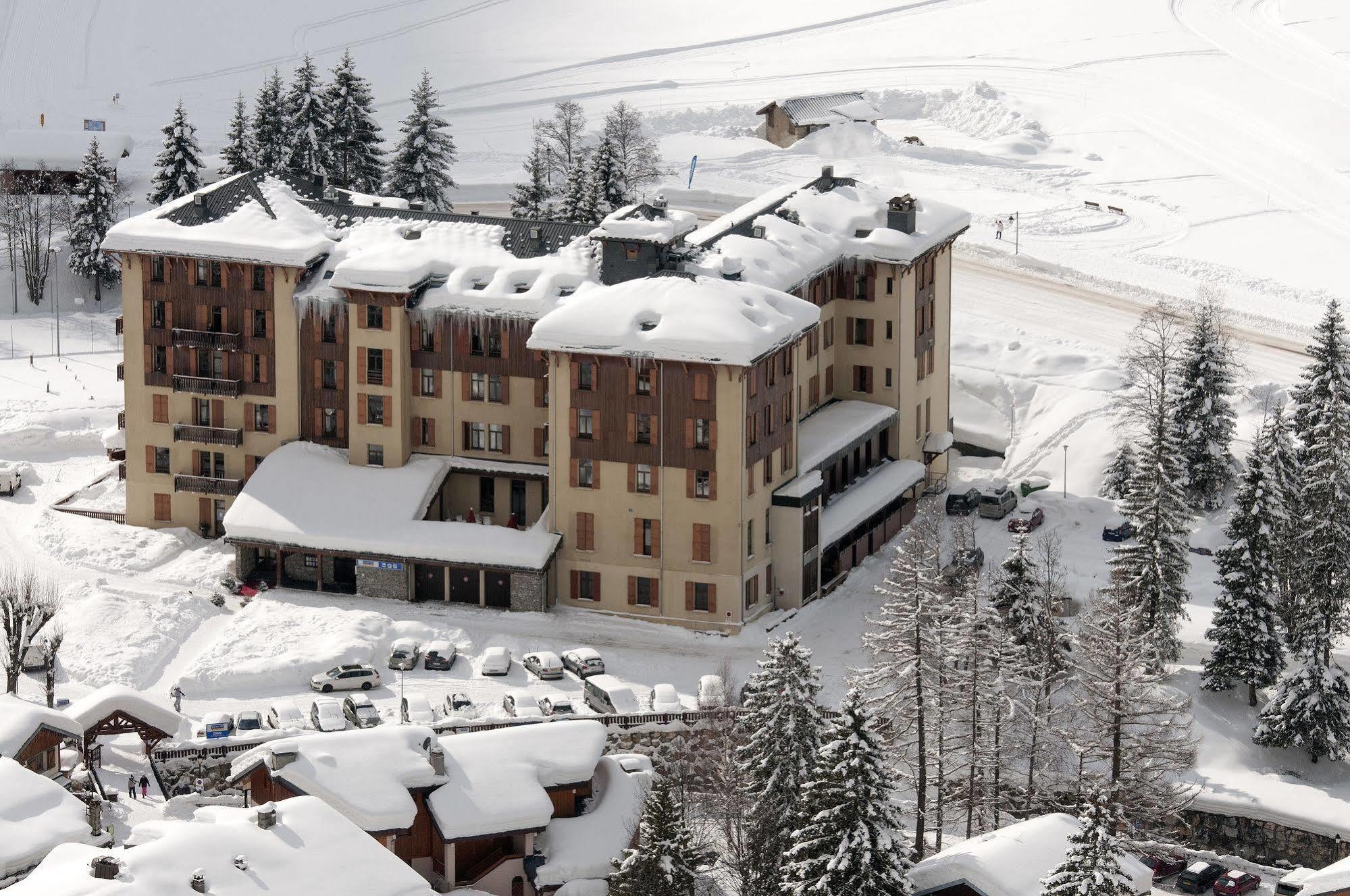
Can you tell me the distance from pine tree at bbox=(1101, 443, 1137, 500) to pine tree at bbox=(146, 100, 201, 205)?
56011 millimetres

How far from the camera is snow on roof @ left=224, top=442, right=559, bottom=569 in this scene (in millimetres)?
102688

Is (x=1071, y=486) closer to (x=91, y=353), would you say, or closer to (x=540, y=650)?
(x=540, y=650)

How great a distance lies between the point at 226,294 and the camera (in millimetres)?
109000

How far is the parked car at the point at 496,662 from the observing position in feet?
315

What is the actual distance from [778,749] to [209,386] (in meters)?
40.1

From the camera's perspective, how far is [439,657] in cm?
9669

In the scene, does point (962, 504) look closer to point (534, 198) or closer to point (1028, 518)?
point (1028, 518)

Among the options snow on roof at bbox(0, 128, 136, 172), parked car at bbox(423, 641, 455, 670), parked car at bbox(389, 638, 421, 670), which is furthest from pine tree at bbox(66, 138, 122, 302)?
parked car at bbox(423, 641, 455, 670)

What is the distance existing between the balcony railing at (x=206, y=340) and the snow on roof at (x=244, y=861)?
40861 millimetres

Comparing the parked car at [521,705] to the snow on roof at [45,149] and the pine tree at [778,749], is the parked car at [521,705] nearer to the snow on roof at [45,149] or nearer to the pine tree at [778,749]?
the pine tree at [778,749]

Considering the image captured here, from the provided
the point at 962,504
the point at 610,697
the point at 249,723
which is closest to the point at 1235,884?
the point at 610,697

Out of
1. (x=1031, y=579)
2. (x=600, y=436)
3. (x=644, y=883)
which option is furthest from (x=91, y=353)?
(x=644, y=883)

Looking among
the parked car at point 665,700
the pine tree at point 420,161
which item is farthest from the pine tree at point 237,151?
the parked car at point 665,700

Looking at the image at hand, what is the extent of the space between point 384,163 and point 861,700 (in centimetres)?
7766
